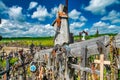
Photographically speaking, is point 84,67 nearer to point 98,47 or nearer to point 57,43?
point 98,47

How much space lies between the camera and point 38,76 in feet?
32.1

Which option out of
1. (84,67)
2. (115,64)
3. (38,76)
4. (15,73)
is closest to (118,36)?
(115,64)

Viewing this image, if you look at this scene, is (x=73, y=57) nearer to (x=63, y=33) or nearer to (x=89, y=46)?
(x=63, y=33)

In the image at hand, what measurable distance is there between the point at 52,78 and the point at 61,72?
100cm

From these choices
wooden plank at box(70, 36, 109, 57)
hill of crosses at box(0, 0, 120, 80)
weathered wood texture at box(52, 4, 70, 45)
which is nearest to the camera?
hill of crosses at box(0, 0, 120, 80)

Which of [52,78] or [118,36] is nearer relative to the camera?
[118,36]

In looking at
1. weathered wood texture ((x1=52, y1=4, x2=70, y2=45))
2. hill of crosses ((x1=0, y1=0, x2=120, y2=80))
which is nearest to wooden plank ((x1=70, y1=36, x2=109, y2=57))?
hill of crosses ((x1=0, y1=0, x2=120, y2=80))

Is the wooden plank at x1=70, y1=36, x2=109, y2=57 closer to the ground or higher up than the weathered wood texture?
closer to the ground

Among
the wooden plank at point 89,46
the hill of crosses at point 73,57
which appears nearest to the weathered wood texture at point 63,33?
the hill of crosses at point 73,57

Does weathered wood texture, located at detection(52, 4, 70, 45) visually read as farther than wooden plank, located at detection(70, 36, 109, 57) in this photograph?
Yes

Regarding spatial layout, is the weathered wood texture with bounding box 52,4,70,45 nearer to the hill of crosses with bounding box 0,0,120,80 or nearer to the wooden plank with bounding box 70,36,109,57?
the hill of crosses with bounding box 0,0,120,80

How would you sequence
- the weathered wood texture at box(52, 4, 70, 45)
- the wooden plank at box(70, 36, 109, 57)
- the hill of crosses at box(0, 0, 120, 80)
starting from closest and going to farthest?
the hill of crosses at box(0, 0, 120, 80), the wooden plank at box(70, 36, 109, 57), the weathered wood texture at box(52, 4, 70, 45)

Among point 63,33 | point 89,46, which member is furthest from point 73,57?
point 89,46

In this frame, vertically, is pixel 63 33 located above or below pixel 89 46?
above
